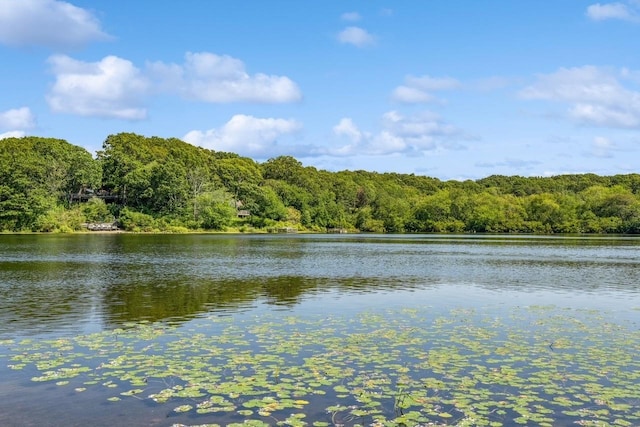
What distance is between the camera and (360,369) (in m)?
11.3

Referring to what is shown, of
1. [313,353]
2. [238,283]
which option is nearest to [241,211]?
[238,283]

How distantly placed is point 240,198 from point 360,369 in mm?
117225

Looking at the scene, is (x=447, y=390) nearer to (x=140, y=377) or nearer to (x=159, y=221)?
(x=140, y=377)

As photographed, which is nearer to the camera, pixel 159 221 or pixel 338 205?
pixel 159 221

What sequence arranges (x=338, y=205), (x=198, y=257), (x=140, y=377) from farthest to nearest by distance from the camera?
(x=338, y=205), (x=198, y=257), (x=140, y=377)

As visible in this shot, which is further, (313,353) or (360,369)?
(313,353)

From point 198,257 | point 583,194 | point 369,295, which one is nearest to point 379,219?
point 583,194

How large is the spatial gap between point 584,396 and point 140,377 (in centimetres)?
791

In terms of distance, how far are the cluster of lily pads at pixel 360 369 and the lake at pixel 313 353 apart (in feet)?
0.15

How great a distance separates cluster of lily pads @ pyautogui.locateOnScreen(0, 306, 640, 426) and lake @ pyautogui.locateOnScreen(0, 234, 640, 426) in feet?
0.15

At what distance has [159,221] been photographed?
10244 cm

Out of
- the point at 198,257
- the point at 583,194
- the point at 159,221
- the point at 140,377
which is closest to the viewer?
the point at 140,377

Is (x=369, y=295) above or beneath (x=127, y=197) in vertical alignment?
beneath

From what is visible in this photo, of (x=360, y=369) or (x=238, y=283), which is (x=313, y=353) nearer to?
(x=360, y=369)
